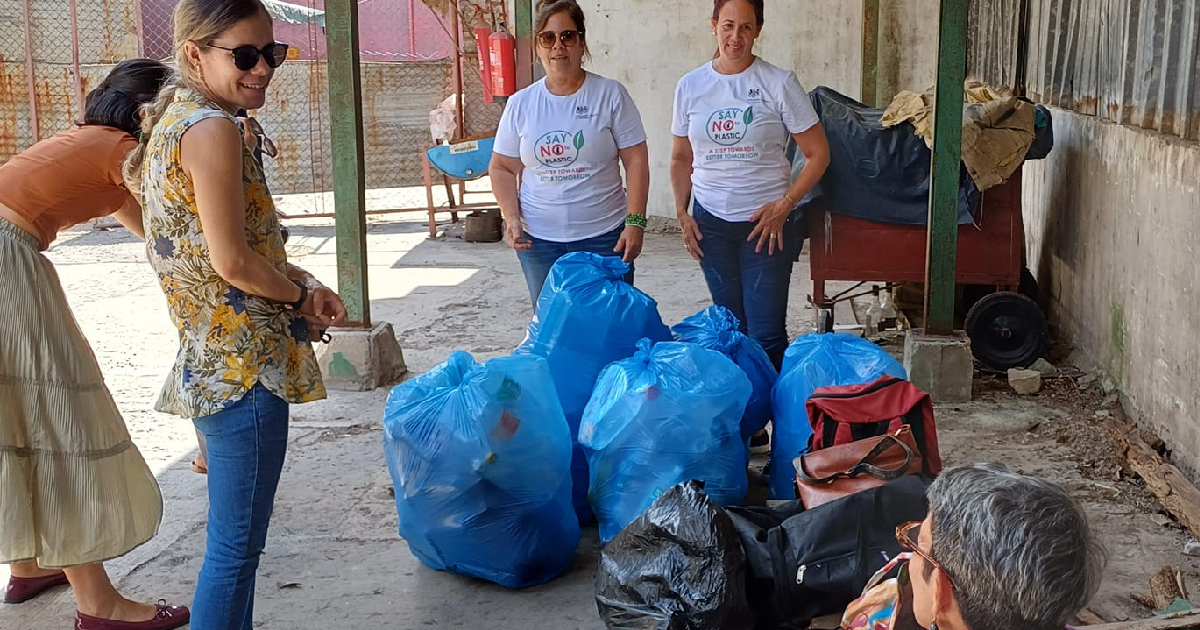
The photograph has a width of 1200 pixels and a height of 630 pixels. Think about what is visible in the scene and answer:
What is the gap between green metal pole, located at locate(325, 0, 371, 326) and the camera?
18.0ft

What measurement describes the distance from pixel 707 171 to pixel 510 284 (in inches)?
164

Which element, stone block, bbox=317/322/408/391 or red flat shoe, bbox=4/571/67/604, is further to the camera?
stone block, bbox=317/322/408/391

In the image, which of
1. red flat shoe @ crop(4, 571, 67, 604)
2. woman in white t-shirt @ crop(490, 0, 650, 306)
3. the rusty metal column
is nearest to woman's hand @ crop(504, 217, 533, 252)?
woman in white t-shirt @ crop(490, 0, 650, 306)

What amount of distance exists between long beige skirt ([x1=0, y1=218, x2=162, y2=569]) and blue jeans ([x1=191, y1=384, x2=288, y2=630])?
2.12ft


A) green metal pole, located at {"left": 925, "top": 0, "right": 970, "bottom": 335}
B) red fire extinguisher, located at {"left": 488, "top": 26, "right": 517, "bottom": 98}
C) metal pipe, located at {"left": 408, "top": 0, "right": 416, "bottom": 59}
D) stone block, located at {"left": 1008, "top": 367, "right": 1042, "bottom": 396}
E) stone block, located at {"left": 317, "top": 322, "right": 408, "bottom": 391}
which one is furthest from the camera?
metal pipe, located at {"left": 408, "top": 0, "right": 416, "bottom": 59}

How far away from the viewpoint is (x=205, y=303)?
2459 millimetres

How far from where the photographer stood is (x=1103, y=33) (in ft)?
18.2

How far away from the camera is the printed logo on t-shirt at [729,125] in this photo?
4258mm

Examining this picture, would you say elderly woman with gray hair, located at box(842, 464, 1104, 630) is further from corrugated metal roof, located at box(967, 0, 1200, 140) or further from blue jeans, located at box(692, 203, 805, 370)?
corrugated metal roof, located at box(967, 0, 1200, 140)

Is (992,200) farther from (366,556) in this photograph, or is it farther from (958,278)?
(366,556)

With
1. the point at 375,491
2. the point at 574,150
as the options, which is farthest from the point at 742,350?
the point at 375,491

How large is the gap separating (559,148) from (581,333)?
2.49 ft

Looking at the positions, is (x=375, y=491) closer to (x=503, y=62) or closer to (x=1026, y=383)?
(x=1026, y=383)

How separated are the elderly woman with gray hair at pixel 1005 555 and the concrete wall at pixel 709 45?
313 inches
